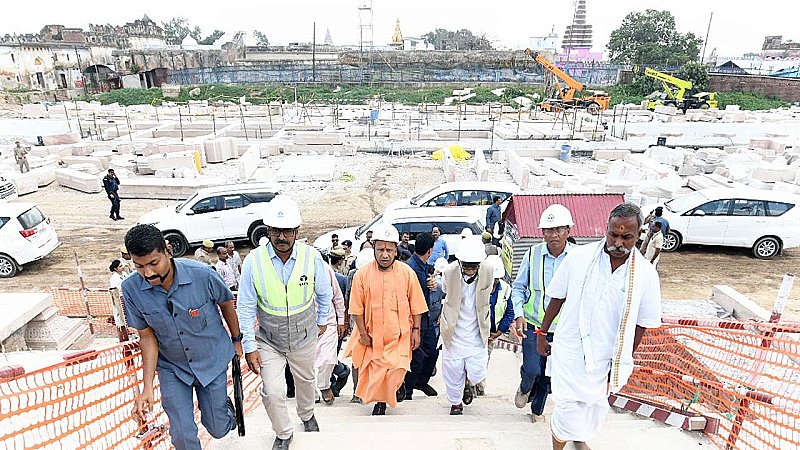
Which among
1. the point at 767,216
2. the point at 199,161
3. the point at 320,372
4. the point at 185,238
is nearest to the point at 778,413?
the point at 320,372

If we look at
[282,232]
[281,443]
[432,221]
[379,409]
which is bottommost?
[379,409]

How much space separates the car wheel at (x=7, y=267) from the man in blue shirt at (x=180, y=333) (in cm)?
871

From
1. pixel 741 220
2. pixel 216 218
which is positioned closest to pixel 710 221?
pixel 741 220

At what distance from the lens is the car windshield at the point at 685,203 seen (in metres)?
10.1

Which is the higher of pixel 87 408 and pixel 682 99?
pixel 87 408

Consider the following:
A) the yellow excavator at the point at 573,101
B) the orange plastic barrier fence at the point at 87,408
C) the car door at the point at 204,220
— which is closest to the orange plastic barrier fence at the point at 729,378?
the orange plastic barrier fence at the point at 87,408

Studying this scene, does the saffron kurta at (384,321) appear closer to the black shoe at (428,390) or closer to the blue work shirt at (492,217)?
the black shoe at (428,390)

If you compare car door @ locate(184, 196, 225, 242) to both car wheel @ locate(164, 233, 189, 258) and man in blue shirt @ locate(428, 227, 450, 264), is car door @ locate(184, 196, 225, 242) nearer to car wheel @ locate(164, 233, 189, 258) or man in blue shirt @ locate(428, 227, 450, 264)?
car wheel @ locate(164, 233, 189, 258)

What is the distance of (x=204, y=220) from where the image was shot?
10.3 meters

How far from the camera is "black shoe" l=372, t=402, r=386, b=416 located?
404 cm

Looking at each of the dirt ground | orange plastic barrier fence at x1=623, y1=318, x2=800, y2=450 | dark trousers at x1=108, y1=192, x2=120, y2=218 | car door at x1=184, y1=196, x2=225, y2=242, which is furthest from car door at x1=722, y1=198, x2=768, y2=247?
dark trousers at x1=108, y1=192, x2=120, y2=218

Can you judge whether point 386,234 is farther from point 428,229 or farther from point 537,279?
point 428,229

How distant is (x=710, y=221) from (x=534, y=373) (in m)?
8.39

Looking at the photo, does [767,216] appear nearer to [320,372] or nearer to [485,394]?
[485,394]
